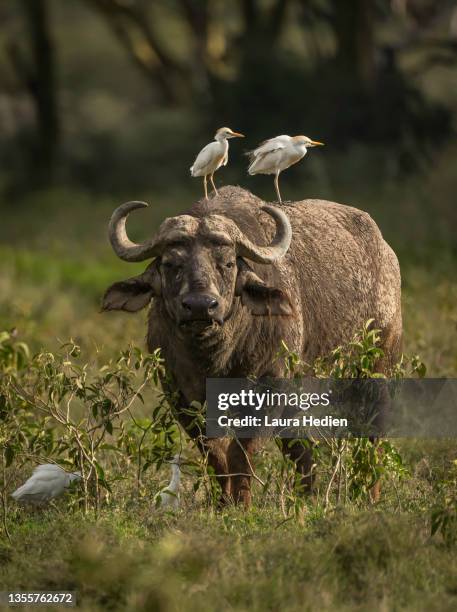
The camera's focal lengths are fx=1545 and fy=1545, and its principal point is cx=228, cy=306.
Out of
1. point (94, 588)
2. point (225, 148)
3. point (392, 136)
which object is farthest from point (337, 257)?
point (392, 136)

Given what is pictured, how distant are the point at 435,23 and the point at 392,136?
3.57m

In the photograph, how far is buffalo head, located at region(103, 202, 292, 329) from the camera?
6633mm

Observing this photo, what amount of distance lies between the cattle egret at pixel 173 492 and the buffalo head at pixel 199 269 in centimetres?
69

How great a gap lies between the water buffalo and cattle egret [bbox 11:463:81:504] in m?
0.61

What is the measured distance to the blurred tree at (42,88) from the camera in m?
25.1

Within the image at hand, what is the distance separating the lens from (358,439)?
6918 millimetres

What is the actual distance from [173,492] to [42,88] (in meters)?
19.2

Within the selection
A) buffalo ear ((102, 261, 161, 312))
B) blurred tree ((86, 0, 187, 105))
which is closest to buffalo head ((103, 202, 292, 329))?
buffalo ear ((102, 261, 161, 312))

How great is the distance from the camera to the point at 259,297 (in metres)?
7.02

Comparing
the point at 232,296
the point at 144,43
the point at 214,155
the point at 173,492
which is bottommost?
the point at 173,492

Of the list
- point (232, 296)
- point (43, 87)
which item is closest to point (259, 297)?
point (232, 296)

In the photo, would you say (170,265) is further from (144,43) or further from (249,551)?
(144,43)

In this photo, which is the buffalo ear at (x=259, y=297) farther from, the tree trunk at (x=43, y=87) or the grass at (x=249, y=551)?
the tree trunk at (x=43, y=87)

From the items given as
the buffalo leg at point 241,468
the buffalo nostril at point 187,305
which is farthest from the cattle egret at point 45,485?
the buffalo nostril at point 187,305
